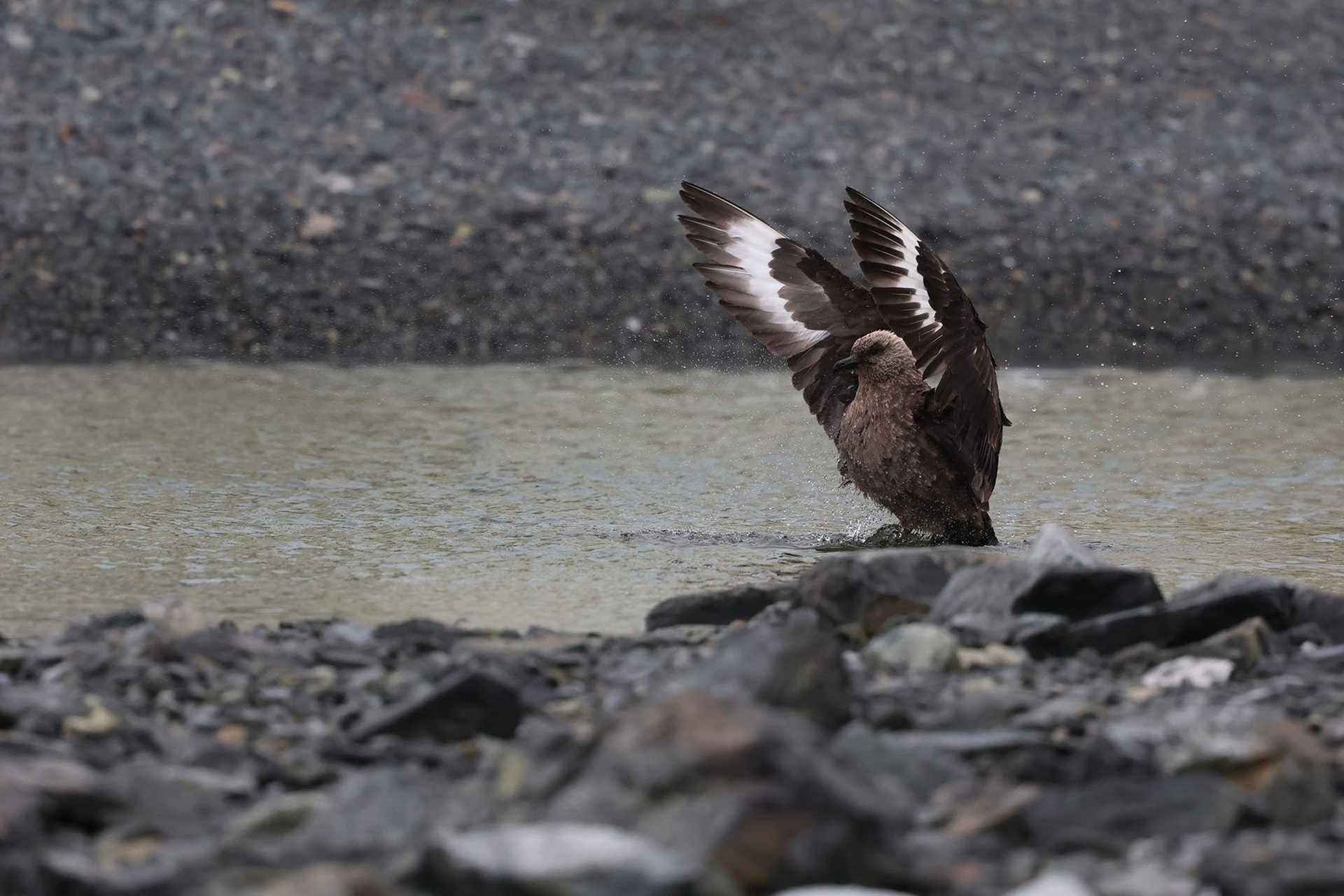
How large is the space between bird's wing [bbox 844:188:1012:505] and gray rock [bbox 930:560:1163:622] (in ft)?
5.43

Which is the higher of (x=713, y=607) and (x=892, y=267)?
(x=892, y=267)

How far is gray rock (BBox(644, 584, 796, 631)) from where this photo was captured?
4.80 metres

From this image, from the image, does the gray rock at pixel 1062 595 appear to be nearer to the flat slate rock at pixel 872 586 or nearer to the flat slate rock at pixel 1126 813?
the flat slate rock at pixel 872 586

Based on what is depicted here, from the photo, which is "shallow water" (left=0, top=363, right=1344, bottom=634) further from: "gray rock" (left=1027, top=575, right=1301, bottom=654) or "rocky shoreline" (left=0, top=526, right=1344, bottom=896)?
"gray rock" (left=1027, top=575, right=1301, bottom=654)

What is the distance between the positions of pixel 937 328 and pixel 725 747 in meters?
3.64

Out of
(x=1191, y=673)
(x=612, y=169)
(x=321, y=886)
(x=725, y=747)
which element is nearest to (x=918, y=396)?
(x=1191, y=673)

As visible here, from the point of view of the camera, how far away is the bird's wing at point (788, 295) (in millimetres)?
7043

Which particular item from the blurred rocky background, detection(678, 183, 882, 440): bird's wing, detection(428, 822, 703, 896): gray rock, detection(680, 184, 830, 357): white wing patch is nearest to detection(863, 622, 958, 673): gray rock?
detection(428, 822, 703, 896): gray rock

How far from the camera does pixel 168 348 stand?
11.6m

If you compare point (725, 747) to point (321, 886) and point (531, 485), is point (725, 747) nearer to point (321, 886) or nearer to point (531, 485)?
point (321, 886)

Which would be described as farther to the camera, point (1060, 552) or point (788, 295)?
point (788, 295)

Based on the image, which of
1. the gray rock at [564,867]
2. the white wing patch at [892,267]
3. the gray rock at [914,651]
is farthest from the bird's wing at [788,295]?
the gray rock at [564,867]

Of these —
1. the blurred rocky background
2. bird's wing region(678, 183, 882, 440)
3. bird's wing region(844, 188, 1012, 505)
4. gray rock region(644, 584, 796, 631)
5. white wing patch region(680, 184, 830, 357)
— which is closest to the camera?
gray rock region(644, 584, 796, 631)

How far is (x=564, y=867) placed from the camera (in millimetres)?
2537
